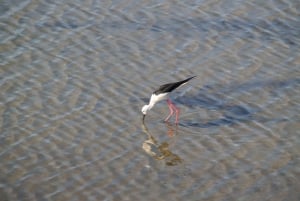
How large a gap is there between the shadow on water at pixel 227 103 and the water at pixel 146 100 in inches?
0.9

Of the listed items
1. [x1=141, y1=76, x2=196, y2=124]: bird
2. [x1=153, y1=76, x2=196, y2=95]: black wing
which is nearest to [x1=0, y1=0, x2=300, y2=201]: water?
[x1=141, y1=76, x2=196, y2=124]: bird

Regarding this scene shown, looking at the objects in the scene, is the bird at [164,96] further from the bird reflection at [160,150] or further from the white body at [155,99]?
the bird reflection at [160,150]

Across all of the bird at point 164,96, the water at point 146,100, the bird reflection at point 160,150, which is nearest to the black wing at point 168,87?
the bird at point 164,96

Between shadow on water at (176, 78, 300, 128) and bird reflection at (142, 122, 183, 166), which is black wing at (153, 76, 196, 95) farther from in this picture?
bird reflection at (142, 122, 183, 166)

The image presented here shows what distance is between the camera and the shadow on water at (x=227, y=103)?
11.4 metres

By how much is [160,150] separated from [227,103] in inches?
66.3

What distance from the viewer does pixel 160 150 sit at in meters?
10.9

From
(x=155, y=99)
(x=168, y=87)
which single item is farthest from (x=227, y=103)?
(x=155, y=99)

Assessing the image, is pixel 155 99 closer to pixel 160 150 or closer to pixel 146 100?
pixel 146 100

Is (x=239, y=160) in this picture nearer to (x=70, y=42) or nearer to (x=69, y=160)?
(x=69, y=160)

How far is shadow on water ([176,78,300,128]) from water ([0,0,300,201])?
23mm

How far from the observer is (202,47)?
43.6 feet

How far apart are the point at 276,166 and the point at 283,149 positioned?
0.48 m

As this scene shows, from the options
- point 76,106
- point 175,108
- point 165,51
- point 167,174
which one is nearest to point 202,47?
point 165,51
